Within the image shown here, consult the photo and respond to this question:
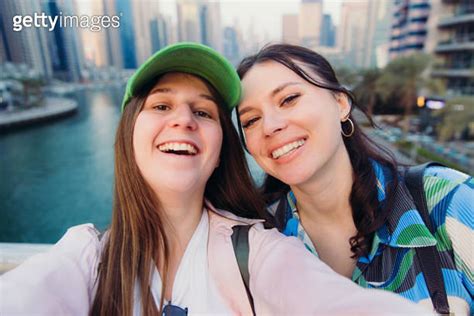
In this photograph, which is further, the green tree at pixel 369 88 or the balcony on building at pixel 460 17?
the balcony on building at pixel 460 17

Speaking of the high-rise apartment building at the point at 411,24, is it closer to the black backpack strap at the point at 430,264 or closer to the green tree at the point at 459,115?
the green tree at the point at 459,115

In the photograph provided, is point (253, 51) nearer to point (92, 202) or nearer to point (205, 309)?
point (205, 309)

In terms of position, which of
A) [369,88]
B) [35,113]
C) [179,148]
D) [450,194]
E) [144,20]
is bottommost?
[35,113]

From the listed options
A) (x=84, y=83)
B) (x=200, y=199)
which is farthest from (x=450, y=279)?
(x=84, y=83)

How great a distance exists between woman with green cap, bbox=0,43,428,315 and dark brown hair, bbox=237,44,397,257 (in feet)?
0.53

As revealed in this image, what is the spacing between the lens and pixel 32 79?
20.5 metres

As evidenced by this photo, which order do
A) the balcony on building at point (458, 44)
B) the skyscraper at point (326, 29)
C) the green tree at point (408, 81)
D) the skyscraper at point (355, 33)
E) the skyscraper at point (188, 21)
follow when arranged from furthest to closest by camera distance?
the skyscraper at point (355, 33) → the balcony on building at point (458, 44) → the green tree at point (408, 81) → the skyscraper at point (188, 21) → the skyscraper at point (326, 29)

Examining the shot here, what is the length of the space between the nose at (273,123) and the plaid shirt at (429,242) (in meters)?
0.32

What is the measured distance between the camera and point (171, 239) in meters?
0.66

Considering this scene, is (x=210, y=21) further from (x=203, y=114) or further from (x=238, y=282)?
(x=238, y=282)

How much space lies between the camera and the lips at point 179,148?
59cm

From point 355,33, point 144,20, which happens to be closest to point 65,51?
point 144,20

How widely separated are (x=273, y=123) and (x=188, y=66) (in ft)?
0.73
